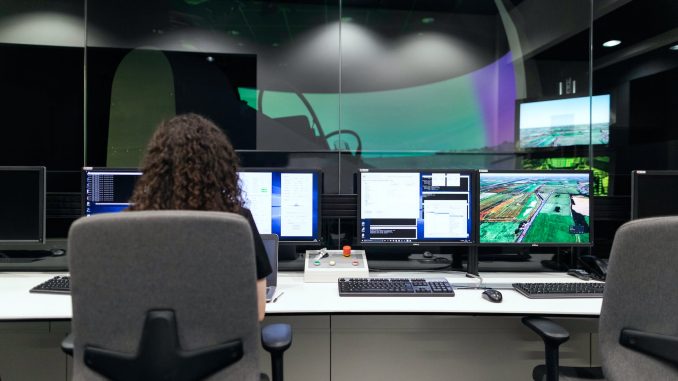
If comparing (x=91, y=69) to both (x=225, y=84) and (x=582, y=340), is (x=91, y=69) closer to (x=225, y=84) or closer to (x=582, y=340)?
(x=225, y=84)

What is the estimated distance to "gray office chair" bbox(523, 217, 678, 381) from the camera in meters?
0.91

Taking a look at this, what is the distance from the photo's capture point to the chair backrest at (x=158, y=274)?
742 millimetres

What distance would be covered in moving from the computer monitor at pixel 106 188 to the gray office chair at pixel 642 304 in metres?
1.79

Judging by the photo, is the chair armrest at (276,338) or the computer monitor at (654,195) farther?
the computer monitor at (654,195)

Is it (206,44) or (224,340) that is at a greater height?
(206,44)

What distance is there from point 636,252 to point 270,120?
217cm

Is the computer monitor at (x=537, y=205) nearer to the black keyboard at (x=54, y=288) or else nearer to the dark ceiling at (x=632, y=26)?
the dark ceiling at (x=632, y=26)

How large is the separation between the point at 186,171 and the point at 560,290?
1.39 metres

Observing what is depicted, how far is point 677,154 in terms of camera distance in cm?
207

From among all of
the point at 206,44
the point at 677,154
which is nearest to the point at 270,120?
the point at 206,44

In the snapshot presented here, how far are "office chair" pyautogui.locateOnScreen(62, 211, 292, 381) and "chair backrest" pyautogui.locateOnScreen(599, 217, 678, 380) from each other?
91 centimetres

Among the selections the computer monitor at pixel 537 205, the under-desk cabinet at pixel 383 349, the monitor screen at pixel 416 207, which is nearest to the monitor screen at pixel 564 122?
the computer monitor at pixel 537 205

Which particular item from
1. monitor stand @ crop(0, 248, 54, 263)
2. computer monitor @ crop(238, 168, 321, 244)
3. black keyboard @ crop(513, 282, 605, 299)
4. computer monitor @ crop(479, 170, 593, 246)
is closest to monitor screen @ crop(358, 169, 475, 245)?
computer monitor @ crop(479, 170, 593, 246)

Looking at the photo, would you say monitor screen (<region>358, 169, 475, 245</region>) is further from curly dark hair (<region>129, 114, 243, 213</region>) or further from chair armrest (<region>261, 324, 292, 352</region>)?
curly dark hair (<region>129, 114, 243, 213</region>)
